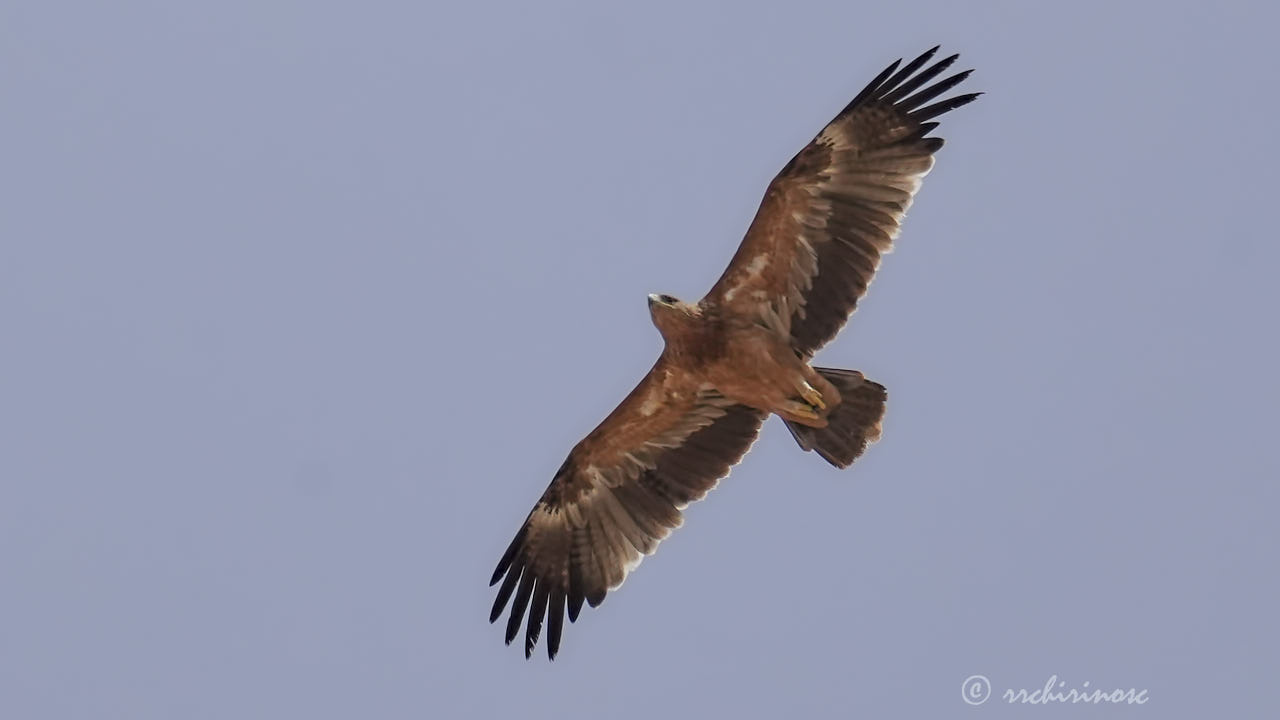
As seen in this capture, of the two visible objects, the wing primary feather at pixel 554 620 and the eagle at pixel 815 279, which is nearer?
the eagle at pixel 815 279

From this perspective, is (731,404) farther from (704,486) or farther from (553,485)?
(553,485)

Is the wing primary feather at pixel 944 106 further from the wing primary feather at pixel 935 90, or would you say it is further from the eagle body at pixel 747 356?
the eagle body at pixel 747 356

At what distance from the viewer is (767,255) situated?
16.1 meters

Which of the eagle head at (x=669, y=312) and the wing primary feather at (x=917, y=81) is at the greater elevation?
the wing primary feather at (x=917, y=81)

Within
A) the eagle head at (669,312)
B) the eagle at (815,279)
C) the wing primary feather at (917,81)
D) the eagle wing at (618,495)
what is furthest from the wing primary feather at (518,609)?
the wing primary feather at (917,81)

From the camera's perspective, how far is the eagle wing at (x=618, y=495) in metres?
16.9

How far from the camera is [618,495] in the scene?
17156 mm

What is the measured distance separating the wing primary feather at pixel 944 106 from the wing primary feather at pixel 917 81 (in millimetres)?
216

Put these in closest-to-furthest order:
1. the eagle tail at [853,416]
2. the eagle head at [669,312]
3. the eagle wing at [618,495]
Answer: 1. the eagle head at [669,312]
2. the eagle tail at [853,416]
3. the eagle wing at [618,495]

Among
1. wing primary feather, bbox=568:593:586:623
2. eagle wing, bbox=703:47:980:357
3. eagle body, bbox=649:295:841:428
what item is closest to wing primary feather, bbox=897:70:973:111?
eagle wing, bbox=703:47:980:357

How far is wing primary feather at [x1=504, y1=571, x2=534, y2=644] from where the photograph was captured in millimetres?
17031

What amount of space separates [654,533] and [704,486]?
645 millimetres

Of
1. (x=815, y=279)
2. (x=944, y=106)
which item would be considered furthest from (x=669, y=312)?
(x=944, y=106)

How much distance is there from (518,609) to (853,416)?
12.1ft
